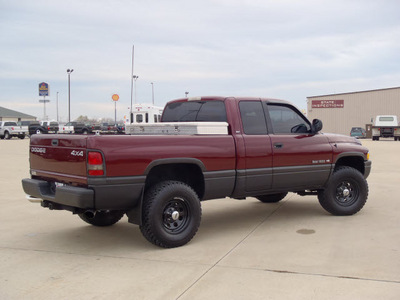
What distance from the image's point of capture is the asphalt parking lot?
3.99 metres

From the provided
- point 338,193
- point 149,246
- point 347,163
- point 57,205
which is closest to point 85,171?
point 57,205

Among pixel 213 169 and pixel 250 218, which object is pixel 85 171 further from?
pixel 250 218

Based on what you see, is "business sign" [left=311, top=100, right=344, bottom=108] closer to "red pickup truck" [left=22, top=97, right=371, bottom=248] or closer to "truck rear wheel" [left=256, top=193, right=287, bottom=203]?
"truck rear wheel" [left=256, top=193, right=287, bottom=203]

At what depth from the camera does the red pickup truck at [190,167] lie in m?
4.91

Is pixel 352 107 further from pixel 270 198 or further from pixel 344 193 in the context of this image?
pixel 344 193

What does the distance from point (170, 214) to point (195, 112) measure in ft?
5.91

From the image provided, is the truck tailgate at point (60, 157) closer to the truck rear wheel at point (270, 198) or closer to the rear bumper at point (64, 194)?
the rear bumper at point (64, 194)

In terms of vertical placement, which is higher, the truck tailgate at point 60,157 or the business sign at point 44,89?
the business sign at point 44,89

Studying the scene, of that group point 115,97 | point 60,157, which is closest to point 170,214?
point 60,157

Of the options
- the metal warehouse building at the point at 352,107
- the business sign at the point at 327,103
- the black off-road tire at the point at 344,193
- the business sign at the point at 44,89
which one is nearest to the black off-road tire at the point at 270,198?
the black off-road tire at the point at 344,193

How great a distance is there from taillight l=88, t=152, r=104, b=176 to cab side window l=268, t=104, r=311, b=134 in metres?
2.76

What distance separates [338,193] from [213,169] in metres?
2.65

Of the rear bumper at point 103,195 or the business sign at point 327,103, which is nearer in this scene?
the rear bumper at point 103,195

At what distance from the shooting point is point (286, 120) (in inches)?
265
